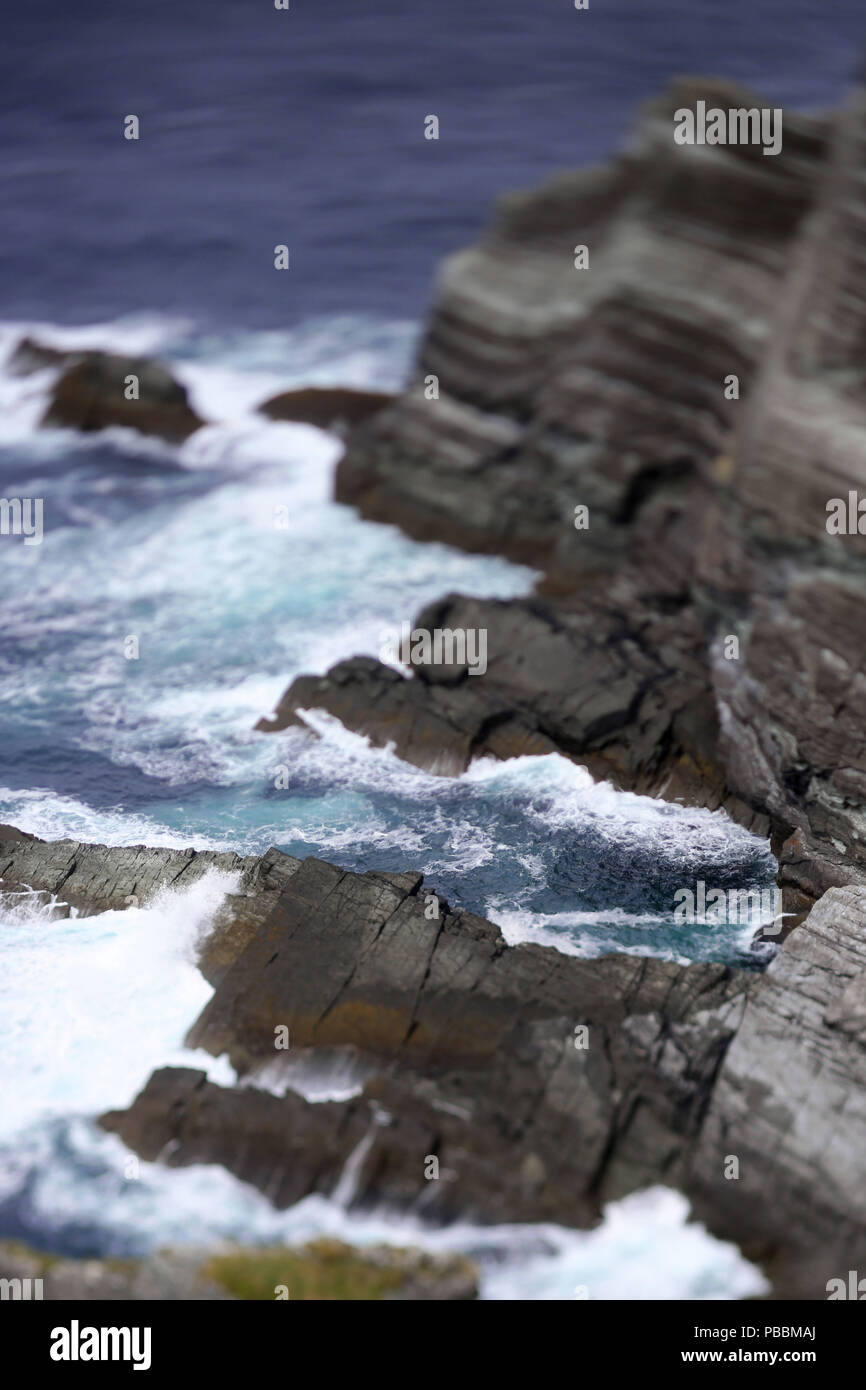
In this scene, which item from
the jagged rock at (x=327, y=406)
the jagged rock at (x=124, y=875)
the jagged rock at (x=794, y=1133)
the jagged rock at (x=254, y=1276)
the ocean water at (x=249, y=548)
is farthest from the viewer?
the jagged rock at (x=327, y=406)

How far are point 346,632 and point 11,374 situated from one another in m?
29.1

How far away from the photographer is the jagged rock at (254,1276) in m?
20.2

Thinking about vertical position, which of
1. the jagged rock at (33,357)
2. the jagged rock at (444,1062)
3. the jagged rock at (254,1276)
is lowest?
the jagged rock at (254,1276)

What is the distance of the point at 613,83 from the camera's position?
7500cm

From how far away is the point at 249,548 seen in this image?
46375 mm

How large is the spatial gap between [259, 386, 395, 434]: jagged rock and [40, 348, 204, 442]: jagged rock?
3608 millimetres

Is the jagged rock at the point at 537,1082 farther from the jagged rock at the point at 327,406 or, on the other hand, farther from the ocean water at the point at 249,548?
the jagged rock at the point at 327,406

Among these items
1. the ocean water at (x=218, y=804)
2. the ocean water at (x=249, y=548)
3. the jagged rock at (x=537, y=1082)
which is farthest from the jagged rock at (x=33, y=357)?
the jagged rock at (x=537, y=1082)

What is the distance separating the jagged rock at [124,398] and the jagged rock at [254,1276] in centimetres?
3958

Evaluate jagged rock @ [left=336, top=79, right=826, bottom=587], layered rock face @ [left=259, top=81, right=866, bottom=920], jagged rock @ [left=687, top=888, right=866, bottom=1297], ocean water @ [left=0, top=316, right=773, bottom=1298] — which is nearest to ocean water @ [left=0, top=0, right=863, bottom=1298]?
ocean water @ [left=0, top=316, right=773, bottom=1298]

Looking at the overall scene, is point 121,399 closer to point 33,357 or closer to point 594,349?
point 33,357

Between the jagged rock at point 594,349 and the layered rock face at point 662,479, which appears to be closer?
the layered rock face at point 662,479

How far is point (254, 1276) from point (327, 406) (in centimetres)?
4083

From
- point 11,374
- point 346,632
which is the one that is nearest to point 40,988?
point 346,632
